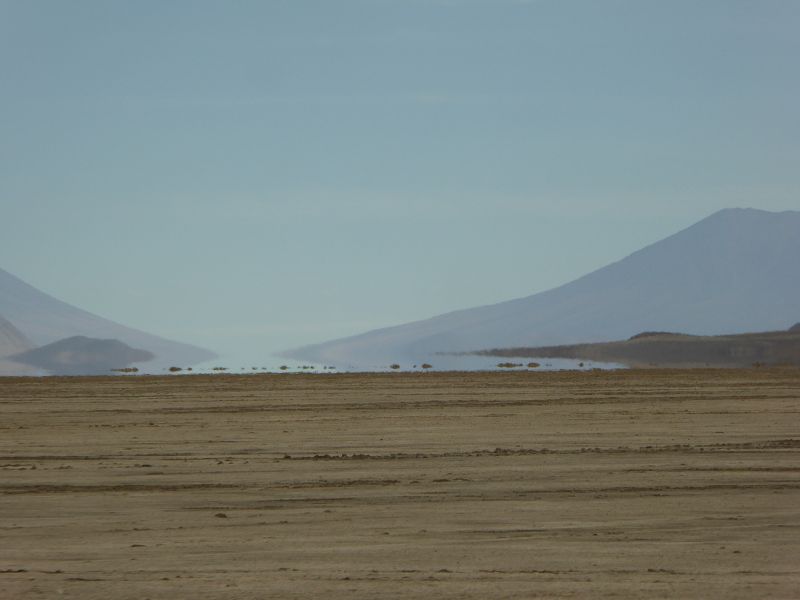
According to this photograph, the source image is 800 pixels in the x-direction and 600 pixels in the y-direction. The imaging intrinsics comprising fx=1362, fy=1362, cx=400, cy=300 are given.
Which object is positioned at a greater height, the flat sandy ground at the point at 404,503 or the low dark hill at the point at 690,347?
the low dark hill at the point at 690,347

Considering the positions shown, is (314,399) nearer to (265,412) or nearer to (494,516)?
(265,412)

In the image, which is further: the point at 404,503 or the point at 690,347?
the point at 690,347

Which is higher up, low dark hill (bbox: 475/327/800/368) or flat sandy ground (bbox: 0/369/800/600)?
low dark hill (bbox: 475/327/800/368)

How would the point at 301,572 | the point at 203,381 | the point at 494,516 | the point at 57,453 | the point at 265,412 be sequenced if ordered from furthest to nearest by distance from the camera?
the point at 203,381
the point at 265,412
the point at 57,453
the point at 494,516
the point at 301,572

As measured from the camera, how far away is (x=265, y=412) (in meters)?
31.0

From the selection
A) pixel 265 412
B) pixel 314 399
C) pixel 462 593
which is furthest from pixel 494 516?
pixel 314 399

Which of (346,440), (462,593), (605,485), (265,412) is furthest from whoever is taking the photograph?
(265,412)

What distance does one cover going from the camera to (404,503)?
14844 mm

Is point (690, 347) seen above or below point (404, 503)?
above

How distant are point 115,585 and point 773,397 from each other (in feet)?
88.3

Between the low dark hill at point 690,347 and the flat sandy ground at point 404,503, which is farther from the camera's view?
the low dark hill at point 690,347

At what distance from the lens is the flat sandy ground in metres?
10.7

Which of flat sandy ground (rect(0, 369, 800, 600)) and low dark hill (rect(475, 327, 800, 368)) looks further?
low dark hill (rect(475, 327, 800, 368))

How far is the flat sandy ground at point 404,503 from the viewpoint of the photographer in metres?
10.7
